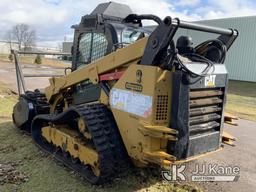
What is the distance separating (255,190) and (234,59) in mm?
21994

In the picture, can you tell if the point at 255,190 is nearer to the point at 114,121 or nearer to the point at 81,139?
the point at 114,121

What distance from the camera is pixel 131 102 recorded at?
393cm

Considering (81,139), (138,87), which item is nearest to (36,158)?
(81,139)

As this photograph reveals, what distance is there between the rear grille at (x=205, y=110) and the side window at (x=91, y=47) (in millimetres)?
1761

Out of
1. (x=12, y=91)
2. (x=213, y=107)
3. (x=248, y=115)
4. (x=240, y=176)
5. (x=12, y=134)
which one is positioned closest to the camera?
(x=213, y=107)

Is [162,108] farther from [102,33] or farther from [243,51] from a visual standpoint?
[243,51]

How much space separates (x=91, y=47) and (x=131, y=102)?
1.83 m

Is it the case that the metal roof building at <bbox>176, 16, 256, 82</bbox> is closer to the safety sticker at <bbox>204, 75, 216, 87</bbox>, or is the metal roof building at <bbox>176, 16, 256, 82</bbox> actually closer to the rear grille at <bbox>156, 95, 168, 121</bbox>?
the safety sticker at <bbox>204, 75, 216, 87</bbox>

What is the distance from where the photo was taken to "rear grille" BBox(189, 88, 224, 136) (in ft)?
12.6

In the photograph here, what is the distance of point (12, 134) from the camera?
6.63 metres

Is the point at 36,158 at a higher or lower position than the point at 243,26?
lower

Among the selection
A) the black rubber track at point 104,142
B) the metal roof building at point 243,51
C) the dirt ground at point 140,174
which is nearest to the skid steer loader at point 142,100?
the black rubber track at point 104,142

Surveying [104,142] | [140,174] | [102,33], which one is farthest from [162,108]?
[102,33]

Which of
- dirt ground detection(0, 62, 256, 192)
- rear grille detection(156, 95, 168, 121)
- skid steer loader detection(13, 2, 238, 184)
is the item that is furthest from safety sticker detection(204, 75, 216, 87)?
dirt ground detection(0, 62, 256, 192)
